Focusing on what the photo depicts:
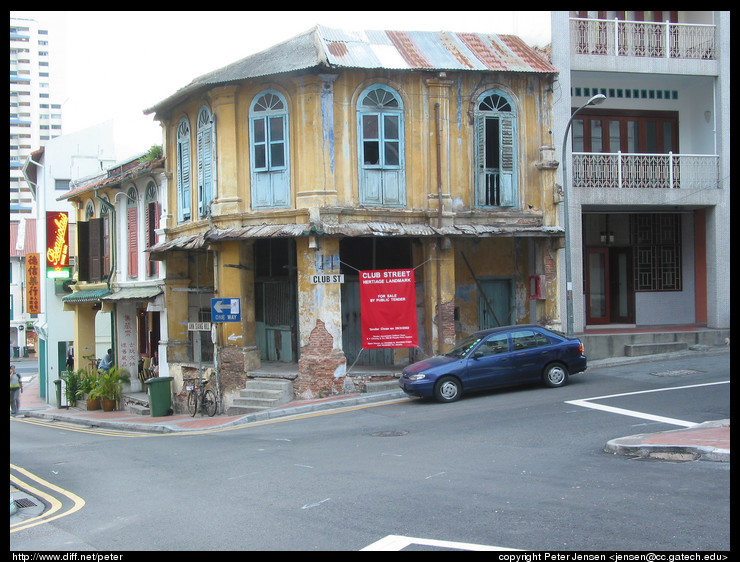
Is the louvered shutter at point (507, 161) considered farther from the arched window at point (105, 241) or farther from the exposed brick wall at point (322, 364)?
the arched window at point (105, 241)

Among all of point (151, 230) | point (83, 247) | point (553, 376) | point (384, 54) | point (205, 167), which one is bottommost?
point (553, 376)

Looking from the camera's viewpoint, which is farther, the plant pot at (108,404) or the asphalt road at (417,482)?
the plant pot at (108,404)

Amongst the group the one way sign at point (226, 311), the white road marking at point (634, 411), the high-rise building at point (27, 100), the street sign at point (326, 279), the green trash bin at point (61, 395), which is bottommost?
the green trash bin at point (61, 395)

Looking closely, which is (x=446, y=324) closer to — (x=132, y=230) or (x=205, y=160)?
(x=205, y=160)

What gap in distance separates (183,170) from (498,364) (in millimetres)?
11812

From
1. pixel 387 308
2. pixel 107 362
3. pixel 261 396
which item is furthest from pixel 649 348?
pixel 107 362

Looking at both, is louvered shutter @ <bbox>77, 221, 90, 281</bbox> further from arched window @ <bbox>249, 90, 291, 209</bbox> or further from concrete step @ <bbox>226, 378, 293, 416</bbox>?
concrete step @ <bbox>226, 378, 293, 416</bbox>

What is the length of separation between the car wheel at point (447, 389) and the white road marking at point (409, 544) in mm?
9058

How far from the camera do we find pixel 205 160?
834 inches

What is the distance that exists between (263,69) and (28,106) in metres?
91.4

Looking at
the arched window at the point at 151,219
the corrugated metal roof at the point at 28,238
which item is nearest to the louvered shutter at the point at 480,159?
the arched window at the point at 151,219

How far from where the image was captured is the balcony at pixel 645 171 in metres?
22.0

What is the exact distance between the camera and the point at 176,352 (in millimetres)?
24125
